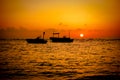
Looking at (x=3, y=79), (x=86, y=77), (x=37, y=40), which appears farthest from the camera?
(x=37, y=40)

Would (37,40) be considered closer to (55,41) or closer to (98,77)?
(55,41)

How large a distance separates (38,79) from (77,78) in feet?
11.5

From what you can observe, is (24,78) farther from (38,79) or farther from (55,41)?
(55,41)

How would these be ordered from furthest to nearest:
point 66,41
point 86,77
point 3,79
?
point 66,41 → point 86,77 → point 3,79

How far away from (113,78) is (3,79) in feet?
31.7

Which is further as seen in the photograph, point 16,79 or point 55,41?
point 55,41

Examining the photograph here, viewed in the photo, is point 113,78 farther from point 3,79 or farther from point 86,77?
point 3,79

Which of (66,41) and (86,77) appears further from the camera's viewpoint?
(66,41)

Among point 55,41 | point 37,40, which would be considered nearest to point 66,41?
point 55,41

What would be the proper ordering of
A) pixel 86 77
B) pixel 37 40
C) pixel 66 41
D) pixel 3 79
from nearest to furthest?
pixel 3 79 → pixel 86 77 → pixel 37 40 → pixel 66 41

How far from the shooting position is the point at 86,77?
71.0 feet

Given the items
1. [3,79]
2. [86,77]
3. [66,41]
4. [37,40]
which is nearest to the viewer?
[3,79]

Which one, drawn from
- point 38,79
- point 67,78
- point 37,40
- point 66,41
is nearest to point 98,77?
point 67,78

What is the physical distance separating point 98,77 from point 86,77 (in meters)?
1.12
